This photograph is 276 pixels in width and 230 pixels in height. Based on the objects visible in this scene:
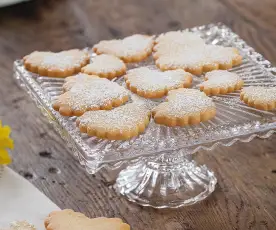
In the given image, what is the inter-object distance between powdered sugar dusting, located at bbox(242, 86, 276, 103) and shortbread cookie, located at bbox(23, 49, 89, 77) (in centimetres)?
35

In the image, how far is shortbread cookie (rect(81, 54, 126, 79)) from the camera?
1493 mm

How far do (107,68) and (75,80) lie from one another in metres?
0.08

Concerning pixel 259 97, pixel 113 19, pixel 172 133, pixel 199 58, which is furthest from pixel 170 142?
pixel 113 19

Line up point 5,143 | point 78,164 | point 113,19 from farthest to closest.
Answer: point 113,19
point 78,164
point 5,143

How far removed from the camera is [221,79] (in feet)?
4.66

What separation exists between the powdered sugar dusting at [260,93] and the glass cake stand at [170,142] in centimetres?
2

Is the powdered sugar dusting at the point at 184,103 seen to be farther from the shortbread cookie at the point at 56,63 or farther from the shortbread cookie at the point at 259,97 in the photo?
the shortbread cookie at the point at 56,63

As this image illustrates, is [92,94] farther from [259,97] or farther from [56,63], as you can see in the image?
[259,97]

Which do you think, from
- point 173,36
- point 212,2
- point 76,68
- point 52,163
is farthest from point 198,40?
point 212,2

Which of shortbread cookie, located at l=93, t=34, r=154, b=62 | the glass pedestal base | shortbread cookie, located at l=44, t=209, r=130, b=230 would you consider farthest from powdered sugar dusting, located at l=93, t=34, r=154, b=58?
shortbread cookie, located at l=44, t=209, r=130, b=230

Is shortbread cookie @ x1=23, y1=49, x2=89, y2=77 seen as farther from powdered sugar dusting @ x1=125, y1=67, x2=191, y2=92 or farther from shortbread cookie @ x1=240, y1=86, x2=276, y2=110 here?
shortbread cookie @ x1=240, y1=86, x2=276, y2=110

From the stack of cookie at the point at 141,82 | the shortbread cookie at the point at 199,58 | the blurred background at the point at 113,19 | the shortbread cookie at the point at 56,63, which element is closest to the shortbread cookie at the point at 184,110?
the stack of cookie at the point at 141,82

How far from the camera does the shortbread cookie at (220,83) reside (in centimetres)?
140

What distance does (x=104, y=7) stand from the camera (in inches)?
92.7
